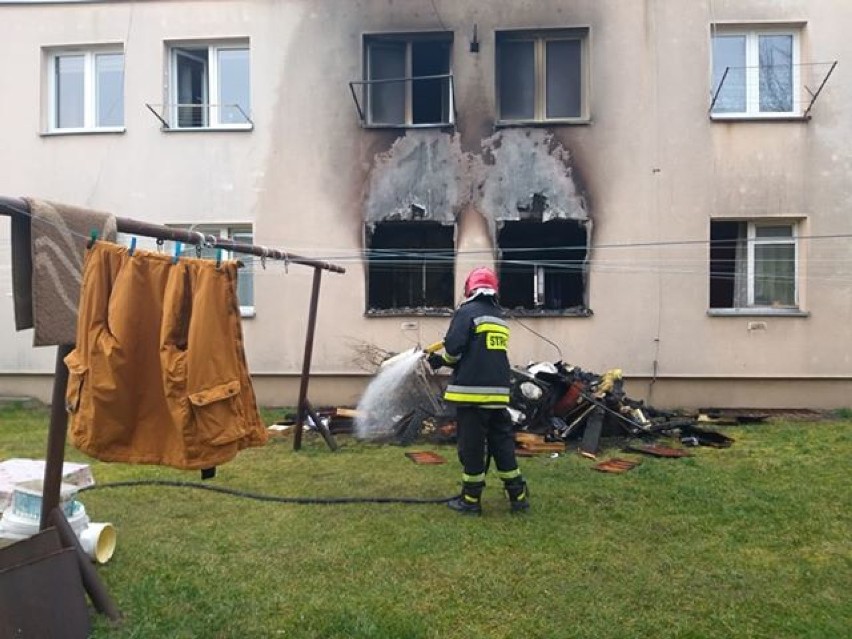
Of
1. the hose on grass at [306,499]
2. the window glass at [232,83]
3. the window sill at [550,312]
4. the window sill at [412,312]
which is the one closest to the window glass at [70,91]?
the window glass at [232,83]

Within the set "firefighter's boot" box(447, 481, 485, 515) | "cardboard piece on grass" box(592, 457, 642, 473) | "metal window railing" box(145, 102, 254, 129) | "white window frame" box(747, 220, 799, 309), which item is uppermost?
"metal window railing" box(145, 102, 254, 129)

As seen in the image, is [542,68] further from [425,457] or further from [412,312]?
[425,457]

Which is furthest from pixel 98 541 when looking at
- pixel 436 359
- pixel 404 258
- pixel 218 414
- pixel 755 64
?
pixel 755 64

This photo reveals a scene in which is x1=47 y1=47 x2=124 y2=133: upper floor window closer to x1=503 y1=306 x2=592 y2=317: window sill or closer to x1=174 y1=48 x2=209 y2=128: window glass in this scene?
x1=174 y1=48 x2=209 y2=128: window glass

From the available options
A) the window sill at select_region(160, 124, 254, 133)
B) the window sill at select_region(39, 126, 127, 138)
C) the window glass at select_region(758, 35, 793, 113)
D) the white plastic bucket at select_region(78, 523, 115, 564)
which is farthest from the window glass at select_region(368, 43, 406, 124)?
the white plastic bucket at select_region(78, 523, 115, 564)

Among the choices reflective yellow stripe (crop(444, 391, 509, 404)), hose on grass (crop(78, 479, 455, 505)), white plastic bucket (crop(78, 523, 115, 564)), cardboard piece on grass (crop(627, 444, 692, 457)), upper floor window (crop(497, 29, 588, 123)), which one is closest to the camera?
white plastic bucket (crop(78, 523, 115, 564))

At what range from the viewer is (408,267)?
452 inches

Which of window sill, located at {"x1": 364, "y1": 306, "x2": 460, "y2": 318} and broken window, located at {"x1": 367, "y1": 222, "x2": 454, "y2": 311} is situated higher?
broken window, located at {"x1": 367, "y1": 222, "x2": 454, "y2": 311}

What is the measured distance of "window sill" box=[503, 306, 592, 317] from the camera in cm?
1108

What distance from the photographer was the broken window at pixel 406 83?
11.5 m

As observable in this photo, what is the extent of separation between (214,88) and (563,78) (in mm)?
A: 5696

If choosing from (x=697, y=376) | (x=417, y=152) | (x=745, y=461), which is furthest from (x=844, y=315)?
(x=417, y=152)

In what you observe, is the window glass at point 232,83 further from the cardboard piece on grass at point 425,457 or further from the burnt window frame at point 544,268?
the cardboard piece on grass at point 425,457

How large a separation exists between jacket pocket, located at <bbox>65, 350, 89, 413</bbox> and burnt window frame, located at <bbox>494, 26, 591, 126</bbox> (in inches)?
344
